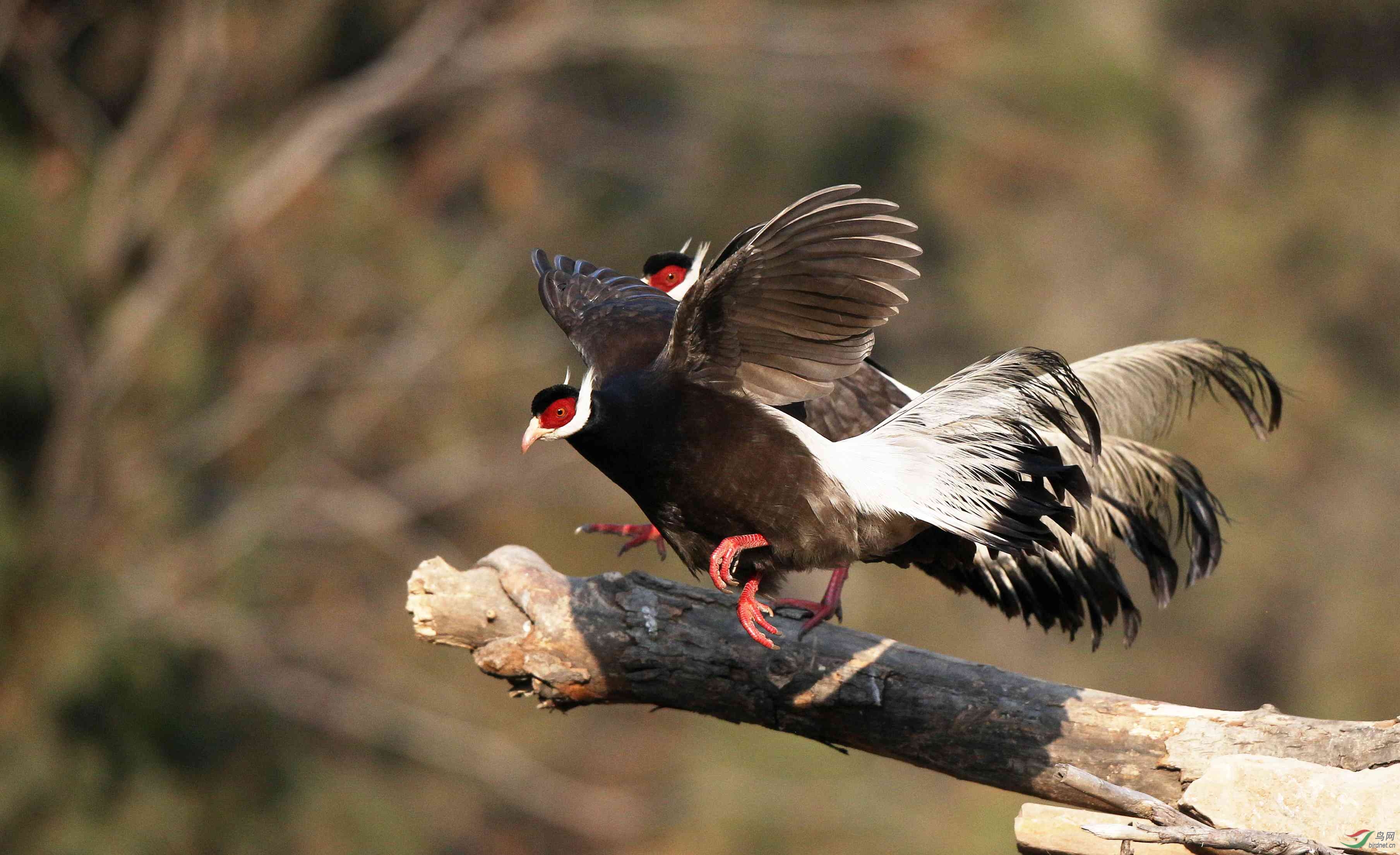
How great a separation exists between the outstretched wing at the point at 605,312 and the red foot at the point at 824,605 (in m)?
0.79

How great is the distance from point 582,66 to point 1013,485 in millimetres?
10237

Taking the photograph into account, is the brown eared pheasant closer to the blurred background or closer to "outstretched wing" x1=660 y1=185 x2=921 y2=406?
"outstretched wing" x1=660 y1=185 x2=921 y2=406

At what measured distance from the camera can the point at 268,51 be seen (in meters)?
11.8

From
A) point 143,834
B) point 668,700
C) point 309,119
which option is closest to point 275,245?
point 309,119

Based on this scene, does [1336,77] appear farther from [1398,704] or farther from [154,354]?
[154,354]

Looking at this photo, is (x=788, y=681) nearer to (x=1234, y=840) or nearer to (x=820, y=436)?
(x=820, y=436)

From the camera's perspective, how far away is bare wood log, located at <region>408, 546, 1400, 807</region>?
3.55m

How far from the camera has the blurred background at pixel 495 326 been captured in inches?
414

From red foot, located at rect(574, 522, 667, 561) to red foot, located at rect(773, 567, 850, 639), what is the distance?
0.41 metres

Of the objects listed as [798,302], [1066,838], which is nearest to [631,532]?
[798,302]

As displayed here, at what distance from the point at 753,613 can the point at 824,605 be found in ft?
1.37

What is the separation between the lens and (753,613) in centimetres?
371

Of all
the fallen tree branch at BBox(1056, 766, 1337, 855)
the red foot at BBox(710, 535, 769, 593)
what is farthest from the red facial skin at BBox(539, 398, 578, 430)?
the fallen tree branch at BBox(1056, 766, 1337, 855)

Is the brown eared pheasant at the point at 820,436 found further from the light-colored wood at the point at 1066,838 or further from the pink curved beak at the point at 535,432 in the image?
the light-colored wood at the point at 1066,838
